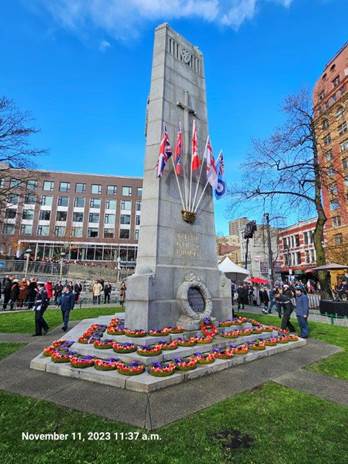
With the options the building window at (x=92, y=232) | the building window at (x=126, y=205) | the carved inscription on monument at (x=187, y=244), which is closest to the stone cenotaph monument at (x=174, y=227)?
the carved inscription on monument at (x=187, y=244)

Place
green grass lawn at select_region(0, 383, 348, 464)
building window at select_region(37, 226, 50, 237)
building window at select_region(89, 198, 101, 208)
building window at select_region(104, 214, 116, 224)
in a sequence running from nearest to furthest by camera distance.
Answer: green grass lawn at select_region(0, 383, 348, 464) → building window at select_region(37, 226, 50, 237) → building window at select_region(104, 214, 116, 224) → building window at select_region(89, 198, 101, 208)

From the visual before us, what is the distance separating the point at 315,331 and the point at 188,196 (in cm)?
810

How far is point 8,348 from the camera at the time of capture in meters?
8.53

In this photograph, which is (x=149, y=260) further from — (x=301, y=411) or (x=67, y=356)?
(x=301, y=411)

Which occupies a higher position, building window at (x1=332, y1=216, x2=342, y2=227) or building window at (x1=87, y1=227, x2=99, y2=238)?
building window at (x1=87, y1=227, x2=99, y2=238)

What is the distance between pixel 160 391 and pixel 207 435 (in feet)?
5.23

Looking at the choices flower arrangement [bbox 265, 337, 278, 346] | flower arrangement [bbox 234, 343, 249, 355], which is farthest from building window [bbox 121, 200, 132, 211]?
flower arrangement [bbox 234, 343, 249, 355]

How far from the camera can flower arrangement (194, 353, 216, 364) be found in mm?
6477

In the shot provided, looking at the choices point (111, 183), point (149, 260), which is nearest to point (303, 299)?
point (149, 260)

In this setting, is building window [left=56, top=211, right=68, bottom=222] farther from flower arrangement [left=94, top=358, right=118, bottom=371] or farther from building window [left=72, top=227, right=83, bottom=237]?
flower arrangement [left=94, top=358, right=118, bottom=371]

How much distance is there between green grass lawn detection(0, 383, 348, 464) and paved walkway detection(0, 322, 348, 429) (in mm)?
239

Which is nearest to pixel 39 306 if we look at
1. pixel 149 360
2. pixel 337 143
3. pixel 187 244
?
pixel 187 244

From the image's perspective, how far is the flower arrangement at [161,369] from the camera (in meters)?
5.57

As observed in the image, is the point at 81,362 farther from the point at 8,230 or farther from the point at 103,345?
the point at 8,230
